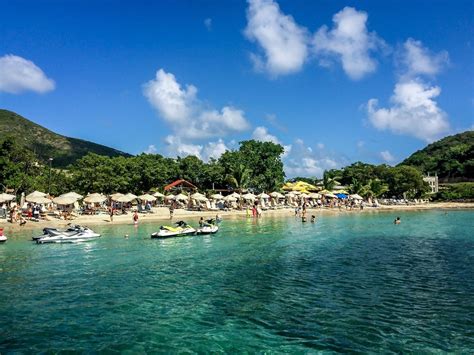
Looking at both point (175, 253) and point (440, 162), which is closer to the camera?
point (175, 253)

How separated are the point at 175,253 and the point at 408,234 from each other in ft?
75.9

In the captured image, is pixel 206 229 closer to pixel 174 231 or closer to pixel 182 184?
pixel 174 231

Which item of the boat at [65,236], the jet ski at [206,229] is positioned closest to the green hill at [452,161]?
the jet ski at [206,229]

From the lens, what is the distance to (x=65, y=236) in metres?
30.9

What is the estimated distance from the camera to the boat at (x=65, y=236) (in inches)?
1177

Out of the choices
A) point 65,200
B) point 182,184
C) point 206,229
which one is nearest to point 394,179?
point 182,184

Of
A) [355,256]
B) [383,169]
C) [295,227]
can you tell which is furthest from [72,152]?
[355,256]

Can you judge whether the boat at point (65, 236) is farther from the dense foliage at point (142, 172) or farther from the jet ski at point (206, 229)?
the dense foliage at point (142, 172)

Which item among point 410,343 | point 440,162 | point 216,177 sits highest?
point 440,162

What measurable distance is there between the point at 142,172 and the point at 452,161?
361 feet

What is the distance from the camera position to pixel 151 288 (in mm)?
17234

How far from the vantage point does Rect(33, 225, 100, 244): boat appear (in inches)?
1177

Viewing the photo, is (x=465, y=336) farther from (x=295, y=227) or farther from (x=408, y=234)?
(x=295, y=227)

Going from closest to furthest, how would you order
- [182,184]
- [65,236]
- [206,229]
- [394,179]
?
1. [65,236]
2. [206,229]
3. [182,184]
4. [394,179]
